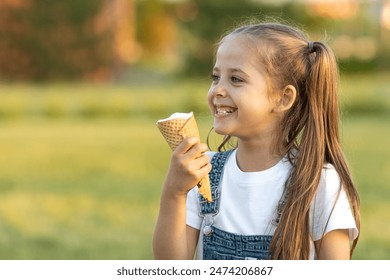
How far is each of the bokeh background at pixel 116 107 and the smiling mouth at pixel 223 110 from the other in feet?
1.57

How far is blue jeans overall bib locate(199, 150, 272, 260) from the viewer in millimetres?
2221

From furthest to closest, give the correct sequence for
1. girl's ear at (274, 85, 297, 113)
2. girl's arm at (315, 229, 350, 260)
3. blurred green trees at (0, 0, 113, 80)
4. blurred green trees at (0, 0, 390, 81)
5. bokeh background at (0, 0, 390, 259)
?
1. blurred green trees at (0, 0, 113, 80)
2. blurred green trees at (0, 0, 390, 81)
3. bokeh background at (0, 0, 390, 259)
4. girl's ear at (274, 85, 297, 113)
5. girl's arm at (315, 229, 350, 260)

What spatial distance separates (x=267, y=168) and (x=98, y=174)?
21.0 ft

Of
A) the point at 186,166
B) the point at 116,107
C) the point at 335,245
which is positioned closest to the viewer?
the point at 186,166

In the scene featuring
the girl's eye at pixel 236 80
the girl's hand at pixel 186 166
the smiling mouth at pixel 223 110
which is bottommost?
the girl's hand at pixel 186 166

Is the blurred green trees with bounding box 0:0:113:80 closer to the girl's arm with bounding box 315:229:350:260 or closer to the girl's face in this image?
the girl's face

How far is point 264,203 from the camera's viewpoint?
2.27 metres

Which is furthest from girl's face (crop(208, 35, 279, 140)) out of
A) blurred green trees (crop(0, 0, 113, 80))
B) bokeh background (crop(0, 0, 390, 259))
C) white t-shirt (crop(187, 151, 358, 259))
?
blurred green trees (crop(0, 0, 113, 80))

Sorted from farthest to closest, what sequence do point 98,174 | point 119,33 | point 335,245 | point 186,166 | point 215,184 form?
1. point 119,33
2. point 98,174
3. point 215,184
4. point 335,245
5. point 186,166

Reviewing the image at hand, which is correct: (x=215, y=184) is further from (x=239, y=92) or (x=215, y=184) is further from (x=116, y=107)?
(x=116, y=107)

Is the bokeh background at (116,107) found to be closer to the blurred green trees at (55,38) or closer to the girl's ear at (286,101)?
the blurred green trees at (55,38)

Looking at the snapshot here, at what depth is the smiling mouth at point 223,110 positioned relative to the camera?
2.26m

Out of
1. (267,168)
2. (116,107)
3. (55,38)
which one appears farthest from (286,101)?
(55,38)

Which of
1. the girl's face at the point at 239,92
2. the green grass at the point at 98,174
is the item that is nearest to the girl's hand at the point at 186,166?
the girl's face at the point at 239,92
